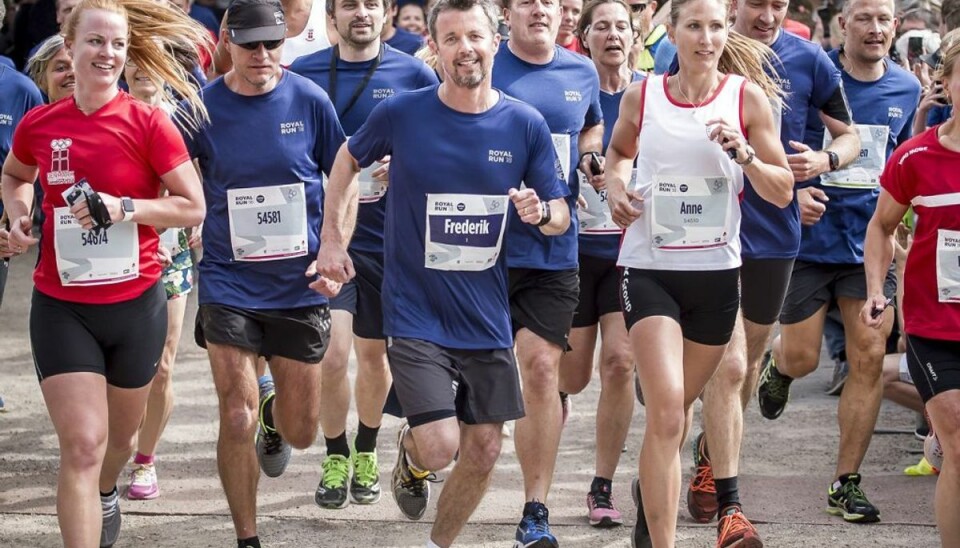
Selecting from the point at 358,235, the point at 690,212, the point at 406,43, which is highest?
the point at 690,212

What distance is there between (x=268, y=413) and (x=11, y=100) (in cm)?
194

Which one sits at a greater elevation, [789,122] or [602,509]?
[789,122]

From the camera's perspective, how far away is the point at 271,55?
6367mm

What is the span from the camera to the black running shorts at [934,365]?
18.8 feet

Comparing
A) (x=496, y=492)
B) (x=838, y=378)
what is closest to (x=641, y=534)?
(x=496, y=492)

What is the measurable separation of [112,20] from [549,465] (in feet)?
8.06

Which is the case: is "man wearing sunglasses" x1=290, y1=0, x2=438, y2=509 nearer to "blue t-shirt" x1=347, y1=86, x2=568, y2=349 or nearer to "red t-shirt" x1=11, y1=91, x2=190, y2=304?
"blue t-shirt" x1=347, y1=86, x2=568, y2=349

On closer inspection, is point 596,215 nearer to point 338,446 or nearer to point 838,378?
point 338,446

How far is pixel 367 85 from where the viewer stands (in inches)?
287

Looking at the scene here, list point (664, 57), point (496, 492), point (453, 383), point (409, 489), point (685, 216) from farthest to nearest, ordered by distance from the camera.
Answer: point (664, 57) → point (496, 492) → point (409, 489) → point (685, 216) → point (453, 383)

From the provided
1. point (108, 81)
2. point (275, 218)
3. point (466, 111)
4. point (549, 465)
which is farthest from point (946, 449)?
point (108, 81)

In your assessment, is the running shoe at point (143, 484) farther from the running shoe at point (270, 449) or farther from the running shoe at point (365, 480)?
the running shoe at point (365, 480)

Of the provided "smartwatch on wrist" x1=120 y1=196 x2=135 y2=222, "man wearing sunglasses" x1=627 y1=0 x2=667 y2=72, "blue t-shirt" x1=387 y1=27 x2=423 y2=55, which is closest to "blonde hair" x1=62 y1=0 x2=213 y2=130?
"smartwatch on wrist" x1=120 y1=196 x2=135 y2=222

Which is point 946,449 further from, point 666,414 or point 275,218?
point 275,218
